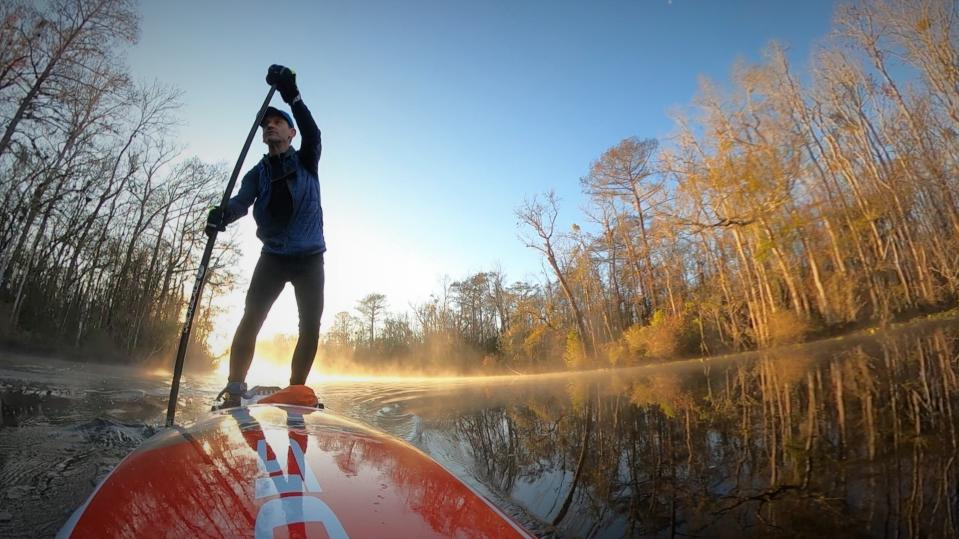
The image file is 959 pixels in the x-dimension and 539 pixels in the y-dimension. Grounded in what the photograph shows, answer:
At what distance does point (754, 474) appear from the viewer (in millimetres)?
1663

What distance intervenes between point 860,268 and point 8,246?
3273cm

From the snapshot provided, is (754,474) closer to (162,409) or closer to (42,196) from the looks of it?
(162,409)

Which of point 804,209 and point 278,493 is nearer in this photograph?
point 278,493

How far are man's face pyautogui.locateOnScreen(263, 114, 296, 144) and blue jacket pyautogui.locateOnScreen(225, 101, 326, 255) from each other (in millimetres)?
104

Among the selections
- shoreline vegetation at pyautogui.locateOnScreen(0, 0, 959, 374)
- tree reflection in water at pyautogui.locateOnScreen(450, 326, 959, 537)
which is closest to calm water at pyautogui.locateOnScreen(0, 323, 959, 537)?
tree reflection in water at pyautogui.locateOnScreen(450, 326, 959, 537)

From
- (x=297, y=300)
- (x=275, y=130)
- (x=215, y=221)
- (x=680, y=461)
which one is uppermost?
(x=275, y=130)

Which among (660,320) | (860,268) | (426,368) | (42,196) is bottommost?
(426,368)

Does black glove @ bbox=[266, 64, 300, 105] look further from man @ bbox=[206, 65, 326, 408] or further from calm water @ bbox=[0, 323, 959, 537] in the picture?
calm water @ bbox=[0, 323, 959, 537]

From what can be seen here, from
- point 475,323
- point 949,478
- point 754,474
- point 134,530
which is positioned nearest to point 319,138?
point 134,530

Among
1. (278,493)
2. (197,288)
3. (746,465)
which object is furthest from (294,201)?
(746,465)

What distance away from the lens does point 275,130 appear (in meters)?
2.81

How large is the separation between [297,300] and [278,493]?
2.25m

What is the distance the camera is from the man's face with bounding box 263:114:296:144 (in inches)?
110

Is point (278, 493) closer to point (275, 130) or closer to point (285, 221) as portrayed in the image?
point (285, 221)
